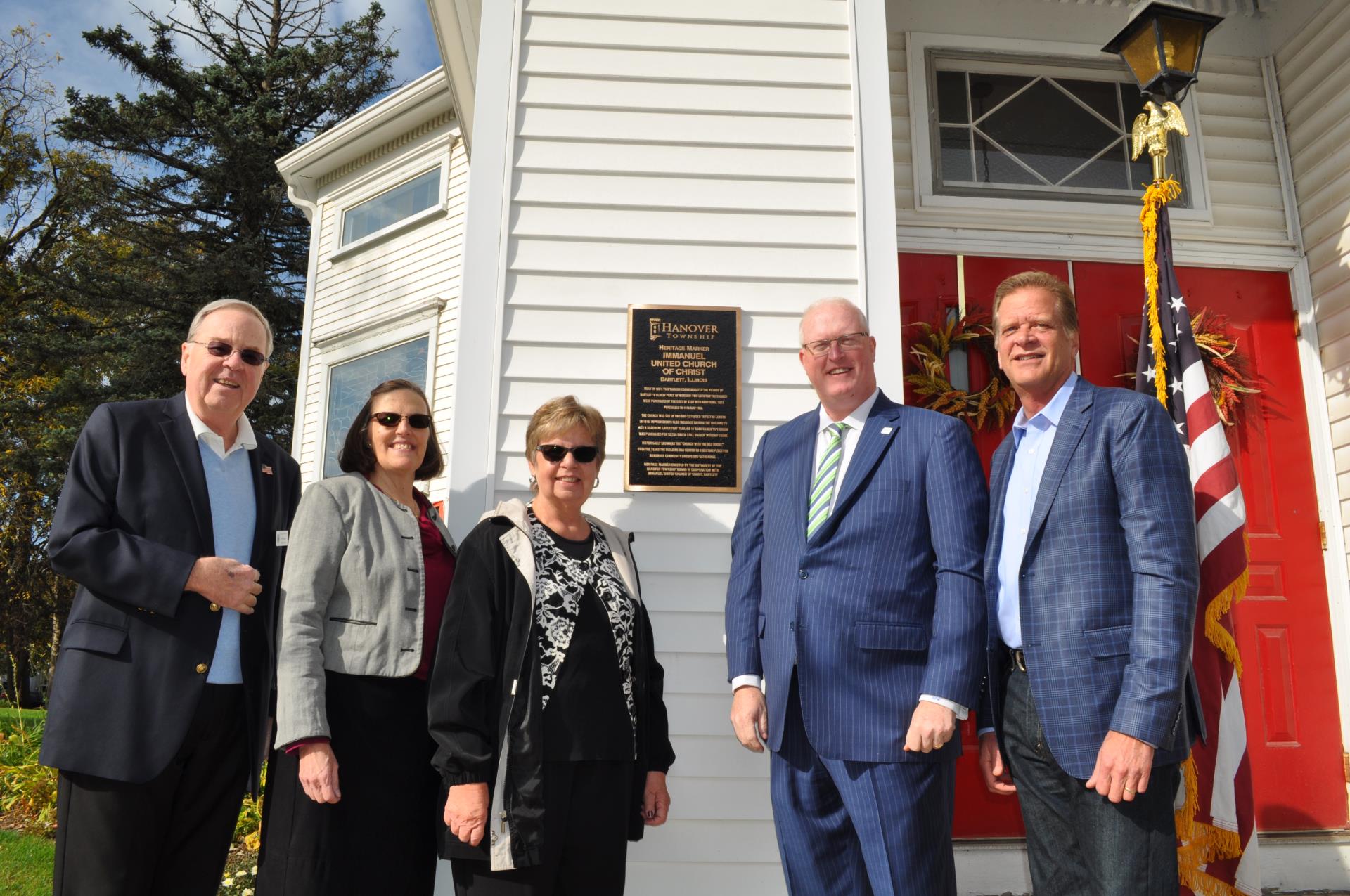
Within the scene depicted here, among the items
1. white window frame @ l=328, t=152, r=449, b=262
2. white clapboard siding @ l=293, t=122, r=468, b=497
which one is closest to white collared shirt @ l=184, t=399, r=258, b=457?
white clapboard siding @ l=293, t=122, r=468, b=497

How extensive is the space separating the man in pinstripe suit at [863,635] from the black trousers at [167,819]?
1.40 m

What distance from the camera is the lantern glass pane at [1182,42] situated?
3.93m

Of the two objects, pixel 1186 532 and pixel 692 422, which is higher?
pixel 692 422

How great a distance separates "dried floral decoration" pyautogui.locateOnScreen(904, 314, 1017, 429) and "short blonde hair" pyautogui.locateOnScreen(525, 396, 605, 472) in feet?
7.54

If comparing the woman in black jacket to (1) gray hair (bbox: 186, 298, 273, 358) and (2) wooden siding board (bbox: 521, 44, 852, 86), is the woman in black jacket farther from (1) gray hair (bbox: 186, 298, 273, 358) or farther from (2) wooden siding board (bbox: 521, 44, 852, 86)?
(2) wooden siding board (bbox: 521, 44, 852, 86)

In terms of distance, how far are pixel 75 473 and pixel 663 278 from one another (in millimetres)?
2137

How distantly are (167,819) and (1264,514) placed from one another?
16.0 ft

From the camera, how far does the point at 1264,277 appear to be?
16.0 feet

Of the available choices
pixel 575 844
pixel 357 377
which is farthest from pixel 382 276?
pixel 575 844

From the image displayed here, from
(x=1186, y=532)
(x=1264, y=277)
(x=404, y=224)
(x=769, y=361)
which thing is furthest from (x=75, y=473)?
(x=404, y=224)

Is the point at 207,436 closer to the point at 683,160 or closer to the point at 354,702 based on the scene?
the point at 354,702

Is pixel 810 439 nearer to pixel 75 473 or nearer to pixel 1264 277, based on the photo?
pixel 75 473

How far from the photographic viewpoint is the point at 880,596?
2402 millimetres

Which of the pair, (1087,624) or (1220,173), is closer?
(1087,624)
